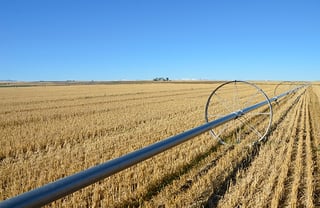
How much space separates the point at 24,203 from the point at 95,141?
21.4 ft

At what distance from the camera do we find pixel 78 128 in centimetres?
1072

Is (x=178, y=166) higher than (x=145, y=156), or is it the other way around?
(x=145, y=156)

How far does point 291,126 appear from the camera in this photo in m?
10.1

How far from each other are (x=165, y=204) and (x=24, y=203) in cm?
217

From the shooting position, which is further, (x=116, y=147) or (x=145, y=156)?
(x=116, y=147)

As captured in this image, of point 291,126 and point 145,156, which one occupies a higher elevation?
point 145,156

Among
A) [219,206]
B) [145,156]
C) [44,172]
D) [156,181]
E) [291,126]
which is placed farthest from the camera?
[291,126]

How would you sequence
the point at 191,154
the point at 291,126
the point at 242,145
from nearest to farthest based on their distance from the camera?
1. the point at 191,154
2. the point at 242,145
3. the point at 291,126

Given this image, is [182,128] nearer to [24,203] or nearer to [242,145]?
[242,145]

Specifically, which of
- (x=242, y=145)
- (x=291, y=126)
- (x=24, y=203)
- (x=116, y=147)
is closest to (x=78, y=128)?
(x=116, y=147)

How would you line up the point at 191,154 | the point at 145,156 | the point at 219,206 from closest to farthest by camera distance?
the point at 145,156
the point at 219,206
the point at 191,154

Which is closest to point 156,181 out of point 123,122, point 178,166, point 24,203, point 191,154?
point 178,166

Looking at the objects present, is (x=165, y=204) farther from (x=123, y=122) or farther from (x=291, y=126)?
(x=123, y=122)

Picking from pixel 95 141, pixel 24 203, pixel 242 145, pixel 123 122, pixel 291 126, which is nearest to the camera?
pixel 24 203
